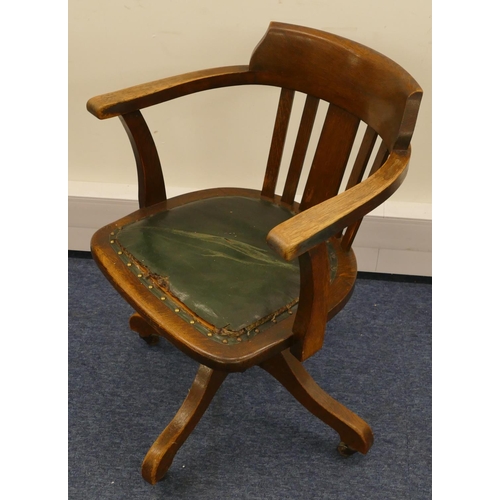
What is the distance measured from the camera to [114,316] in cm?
180

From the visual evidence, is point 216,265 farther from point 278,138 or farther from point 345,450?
point 345,450

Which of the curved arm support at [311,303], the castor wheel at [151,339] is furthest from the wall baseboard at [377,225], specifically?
the curved arm support at [311,303]

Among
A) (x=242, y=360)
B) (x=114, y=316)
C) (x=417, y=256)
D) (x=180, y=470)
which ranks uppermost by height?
(x=242, y=360)

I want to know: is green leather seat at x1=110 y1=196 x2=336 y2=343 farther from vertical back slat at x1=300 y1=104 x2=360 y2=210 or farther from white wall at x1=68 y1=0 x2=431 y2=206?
white wall at x1=68 y1=0 x2=431 y2=206

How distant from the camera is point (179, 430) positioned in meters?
1.35

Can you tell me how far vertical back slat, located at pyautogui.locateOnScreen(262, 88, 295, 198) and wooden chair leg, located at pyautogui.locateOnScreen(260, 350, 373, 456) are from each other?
1.32 feet

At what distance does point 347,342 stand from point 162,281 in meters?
0.75

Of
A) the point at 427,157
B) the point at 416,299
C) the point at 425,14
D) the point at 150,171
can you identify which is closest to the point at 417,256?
the point at 416,299

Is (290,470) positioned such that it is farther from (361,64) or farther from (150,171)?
(361,64)

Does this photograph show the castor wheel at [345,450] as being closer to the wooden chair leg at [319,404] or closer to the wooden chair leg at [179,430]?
the wooden chair leg at [319,404]

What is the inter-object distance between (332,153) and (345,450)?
0.71 metres

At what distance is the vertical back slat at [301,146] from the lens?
1.34 metres

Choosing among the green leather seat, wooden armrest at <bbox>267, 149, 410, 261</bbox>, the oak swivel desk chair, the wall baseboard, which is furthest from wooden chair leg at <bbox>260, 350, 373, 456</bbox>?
the wall baseboard

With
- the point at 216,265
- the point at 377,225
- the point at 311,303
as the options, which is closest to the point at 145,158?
→ the point at 216,265
